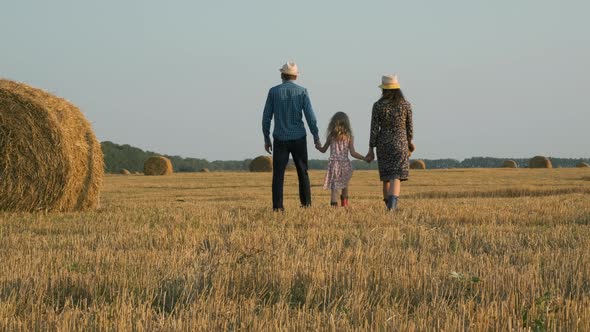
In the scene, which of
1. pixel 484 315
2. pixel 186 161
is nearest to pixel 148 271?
pixel 484 315

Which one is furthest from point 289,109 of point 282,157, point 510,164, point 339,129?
point 510,164

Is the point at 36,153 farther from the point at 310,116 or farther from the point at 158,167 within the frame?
the point at 158,167

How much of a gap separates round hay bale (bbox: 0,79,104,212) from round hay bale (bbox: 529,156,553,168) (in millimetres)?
43197

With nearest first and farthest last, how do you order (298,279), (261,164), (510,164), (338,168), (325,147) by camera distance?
(298,279) → (325,147) → (338,168) → (261,164) → (510,164)

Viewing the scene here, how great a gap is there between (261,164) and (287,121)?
33.2 meters

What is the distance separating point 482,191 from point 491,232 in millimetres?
14116

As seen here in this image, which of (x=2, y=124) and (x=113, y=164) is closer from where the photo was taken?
(x=2, y=124)

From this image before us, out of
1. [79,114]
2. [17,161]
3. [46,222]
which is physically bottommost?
[46,222]

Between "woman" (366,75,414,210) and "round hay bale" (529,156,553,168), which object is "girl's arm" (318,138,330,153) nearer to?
"woman" (366,75,414,210)

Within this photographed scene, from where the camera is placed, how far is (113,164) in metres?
77.6

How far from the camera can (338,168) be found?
421 inches

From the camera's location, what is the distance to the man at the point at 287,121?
981 centimetres

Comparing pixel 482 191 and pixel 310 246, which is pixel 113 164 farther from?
pixel 310 246

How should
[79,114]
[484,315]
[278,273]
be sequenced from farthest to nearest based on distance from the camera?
1. [79,114]
2. [278,273]
3. [484,315]
